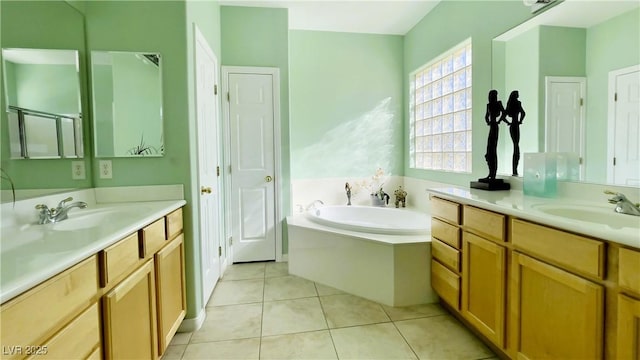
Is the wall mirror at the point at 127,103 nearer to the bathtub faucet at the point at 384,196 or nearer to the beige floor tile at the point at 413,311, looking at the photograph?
the beige floor tile at the point at 413,311

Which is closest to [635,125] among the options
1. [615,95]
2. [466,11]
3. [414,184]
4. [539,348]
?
[615,95]

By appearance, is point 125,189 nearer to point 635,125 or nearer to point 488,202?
point 488,202

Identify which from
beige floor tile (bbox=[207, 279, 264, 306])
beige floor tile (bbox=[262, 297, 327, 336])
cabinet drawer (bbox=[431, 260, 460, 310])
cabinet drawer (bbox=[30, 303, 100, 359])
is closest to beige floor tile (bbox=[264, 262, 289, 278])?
beige floor tile (bbox=[207, 279, 264, 306])

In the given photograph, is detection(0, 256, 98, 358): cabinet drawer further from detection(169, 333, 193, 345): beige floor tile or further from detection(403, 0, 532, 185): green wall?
detection(403, 0, 532, 185): green wall

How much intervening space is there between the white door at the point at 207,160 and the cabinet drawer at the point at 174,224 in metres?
0.28

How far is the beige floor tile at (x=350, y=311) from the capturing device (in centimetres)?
198

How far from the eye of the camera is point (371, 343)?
1750 millimetres

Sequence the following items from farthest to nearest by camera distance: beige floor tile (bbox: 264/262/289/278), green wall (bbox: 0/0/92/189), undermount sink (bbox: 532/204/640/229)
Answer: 1. beige floor tile (bbox: 264/262/289/278)
2. green wall (bbox: 0/0/92/189)
3. undermount sink (bbox: 532/204/640/229)

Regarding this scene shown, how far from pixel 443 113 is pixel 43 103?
3147 mm

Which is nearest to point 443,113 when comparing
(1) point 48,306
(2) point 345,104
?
(2) point 345,104

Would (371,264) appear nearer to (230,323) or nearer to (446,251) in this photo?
(446,251)

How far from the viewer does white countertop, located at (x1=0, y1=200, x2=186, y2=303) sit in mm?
691

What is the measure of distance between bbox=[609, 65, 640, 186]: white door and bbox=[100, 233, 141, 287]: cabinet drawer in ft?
7.55

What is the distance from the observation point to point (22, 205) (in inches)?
50.1
